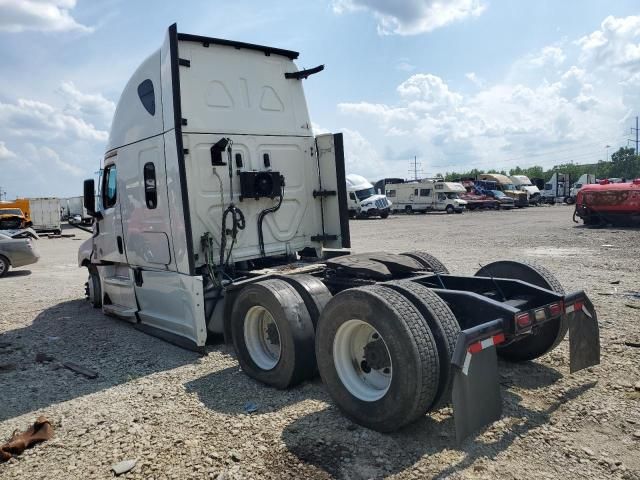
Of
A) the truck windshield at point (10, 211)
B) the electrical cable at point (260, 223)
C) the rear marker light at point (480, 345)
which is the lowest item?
the rear marker light at point (480, 345)

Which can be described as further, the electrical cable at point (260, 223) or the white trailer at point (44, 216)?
the white trailer at point (44, 216)

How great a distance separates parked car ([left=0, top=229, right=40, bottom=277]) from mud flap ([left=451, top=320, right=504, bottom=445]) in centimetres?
1360

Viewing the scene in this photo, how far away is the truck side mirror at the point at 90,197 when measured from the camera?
7459mm

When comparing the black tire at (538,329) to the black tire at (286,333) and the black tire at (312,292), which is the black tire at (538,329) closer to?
the black tire at (312,292)

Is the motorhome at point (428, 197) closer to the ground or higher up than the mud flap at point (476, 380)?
higher up

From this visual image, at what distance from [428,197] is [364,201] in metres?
6.97

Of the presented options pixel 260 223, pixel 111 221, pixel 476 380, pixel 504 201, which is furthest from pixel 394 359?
pixel 504 201

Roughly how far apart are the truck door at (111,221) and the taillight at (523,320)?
547cm

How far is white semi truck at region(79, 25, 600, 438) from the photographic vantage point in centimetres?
354

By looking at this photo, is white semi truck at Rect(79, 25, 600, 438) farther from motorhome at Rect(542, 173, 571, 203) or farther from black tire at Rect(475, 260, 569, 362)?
motorhome at Rect(542, 173, 571, 203)

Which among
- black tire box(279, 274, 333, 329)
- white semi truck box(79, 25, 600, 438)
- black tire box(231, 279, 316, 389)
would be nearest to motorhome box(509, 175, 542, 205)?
white semi truck box(79, 25, 600, 438)

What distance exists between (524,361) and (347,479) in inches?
101

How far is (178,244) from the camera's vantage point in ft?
18.9

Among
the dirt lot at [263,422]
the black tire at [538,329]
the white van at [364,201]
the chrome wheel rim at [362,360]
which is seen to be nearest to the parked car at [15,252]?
the dirt lot at [263,422]
